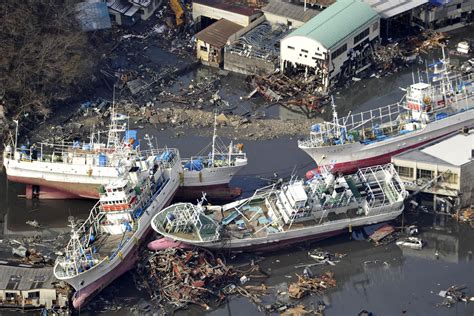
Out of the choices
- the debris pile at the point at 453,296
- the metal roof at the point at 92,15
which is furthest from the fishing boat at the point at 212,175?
the metal roof at the point at 92,15

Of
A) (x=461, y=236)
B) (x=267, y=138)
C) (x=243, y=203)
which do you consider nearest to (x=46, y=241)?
(x=243, y=203)

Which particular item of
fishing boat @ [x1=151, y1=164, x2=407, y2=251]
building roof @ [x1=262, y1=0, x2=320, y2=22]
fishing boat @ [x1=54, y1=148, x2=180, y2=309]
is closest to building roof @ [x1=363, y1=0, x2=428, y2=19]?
building roof @ [x1=262, y1=0, x2=320, y2=22]

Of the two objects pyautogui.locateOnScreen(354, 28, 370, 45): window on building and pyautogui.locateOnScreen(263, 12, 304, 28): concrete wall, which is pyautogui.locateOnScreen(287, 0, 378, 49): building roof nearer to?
pyautogui.locateOnScreen(354, 28, 370, 45): window on building

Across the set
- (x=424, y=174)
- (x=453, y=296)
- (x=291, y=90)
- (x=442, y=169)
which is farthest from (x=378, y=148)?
(x=453, y=296)

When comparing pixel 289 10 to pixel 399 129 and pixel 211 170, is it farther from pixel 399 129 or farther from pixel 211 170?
pixel 211 170

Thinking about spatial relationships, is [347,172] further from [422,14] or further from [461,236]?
[422,14]

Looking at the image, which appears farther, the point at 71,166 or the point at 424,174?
the point at 71,166
